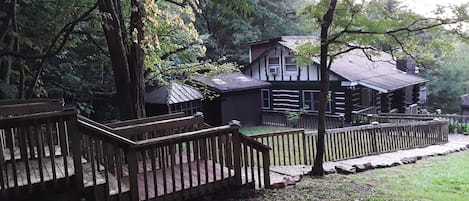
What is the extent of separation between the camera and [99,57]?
555 inches

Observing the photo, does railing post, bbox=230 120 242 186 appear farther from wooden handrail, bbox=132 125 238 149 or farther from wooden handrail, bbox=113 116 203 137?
wooden handrail, bbox=113 116 203 137

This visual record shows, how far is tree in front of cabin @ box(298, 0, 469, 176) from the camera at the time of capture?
24.7 feet

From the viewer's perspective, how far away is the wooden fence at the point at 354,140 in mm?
9625

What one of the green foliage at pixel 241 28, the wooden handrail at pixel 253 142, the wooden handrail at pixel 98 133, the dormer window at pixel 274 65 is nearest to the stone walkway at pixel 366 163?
the wooden handrail at pixel 253 142

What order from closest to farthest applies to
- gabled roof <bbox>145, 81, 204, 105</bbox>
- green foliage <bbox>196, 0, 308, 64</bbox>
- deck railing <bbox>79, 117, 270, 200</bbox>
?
deck railing <bbox>79, 117, 270, 200</bbox> < gabled roof <bbox>145, 81, 204, 105</bbox> < green foliage <bbox>196, 0, 308, 64</bbox>

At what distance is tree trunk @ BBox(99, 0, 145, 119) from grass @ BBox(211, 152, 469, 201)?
3066 millimetres

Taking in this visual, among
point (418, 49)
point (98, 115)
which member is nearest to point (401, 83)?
point (418, 49)

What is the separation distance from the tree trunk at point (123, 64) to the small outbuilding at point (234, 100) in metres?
12.1

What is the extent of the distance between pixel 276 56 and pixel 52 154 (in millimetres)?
20119

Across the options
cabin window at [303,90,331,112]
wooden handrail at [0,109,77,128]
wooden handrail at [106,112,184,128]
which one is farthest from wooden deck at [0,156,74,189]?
cabin window at [303,90,331,112]

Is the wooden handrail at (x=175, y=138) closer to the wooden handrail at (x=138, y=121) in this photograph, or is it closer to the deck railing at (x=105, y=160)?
A: the deck railing at (x=105, y=160)

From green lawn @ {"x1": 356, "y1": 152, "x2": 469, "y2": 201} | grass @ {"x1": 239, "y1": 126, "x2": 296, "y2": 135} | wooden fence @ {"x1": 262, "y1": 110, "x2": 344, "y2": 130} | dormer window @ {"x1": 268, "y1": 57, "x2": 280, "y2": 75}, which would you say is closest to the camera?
green lawn @ {"x1": 356, "y1": 152, "x2": 469, "y2": 201}

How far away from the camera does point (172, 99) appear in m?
18.3

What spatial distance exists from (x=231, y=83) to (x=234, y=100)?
99 centimetres
